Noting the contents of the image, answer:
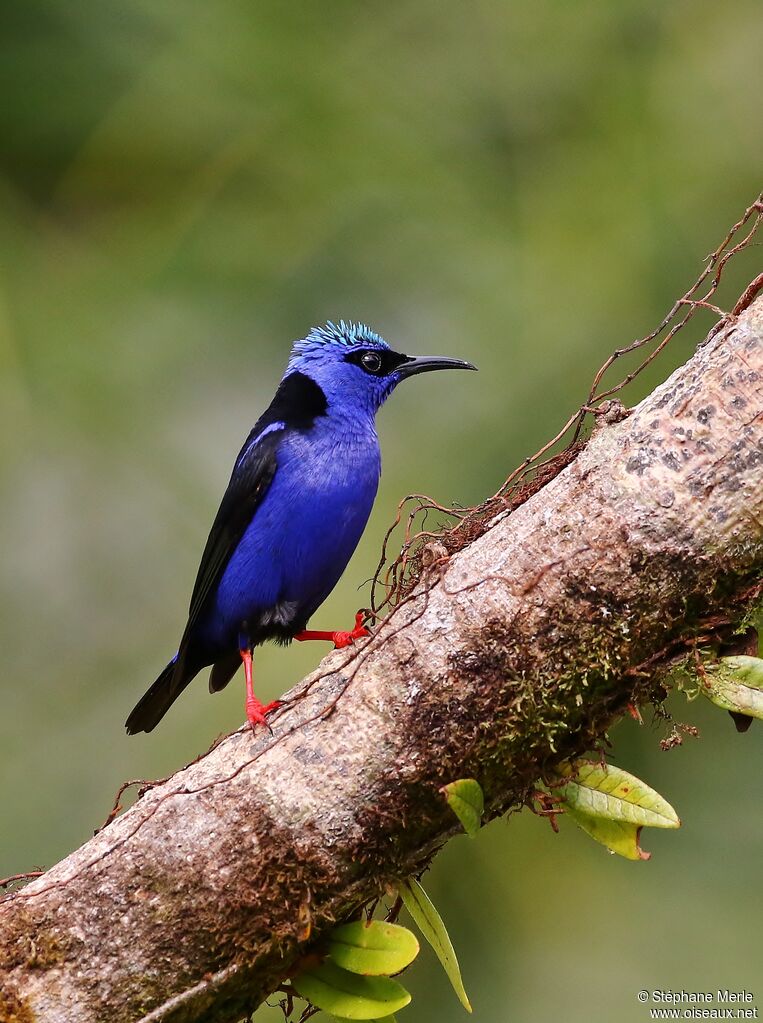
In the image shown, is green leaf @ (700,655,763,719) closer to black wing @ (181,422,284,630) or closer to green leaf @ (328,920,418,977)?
green leaf @ (328,920,418,977)

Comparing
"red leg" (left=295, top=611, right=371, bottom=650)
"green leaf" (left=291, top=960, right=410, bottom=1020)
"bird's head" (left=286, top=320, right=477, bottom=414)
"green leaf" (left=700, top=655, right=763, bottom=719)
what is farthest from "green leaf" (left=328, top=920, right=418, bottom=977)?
"bird's head" (left=286, top=320, right=477, bottom=414)

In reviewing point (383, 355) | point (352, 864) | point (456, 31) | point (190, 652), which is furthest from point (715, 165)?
point (352, 864)

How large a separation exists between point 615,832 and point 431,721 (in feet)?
1.76

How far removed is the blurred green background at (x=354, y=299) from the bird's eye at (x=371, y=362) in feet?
2.53

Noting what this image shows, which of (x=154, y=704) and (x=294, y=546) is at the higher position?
(x=294, y=546)

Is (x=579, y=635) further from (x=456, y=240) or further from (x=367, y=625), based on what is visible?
(x=456, y=240)

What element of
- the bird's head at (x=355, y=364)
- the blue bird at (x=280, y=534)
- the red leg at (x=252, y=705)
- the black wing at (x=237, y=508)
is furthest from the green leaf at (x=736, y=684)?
the bird's head at (x=355, y=364)

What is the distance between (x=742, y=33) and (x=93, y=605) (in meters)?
4.51

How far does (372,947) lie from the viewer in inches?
106

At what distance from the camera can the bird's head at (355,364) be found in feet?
14.7

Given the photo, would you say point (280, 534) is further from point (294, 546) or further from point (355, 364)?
point (355, 364)

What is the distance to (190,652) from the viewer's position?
4332mm

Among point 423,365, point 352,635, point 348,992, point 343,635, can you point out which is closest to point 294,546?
→ point 343,635

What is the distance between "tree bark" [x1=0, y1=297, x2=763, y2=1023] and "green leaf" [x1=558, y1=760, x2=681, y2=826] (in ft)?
0.20
